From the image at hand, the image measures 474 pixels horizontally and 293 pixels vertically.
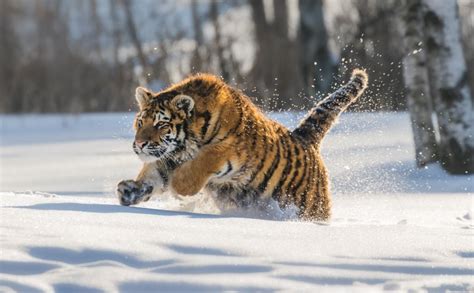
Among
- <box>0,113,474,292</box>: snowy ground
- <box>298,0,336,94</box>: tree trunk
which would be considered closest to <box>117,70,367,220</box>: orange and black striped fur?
<box>0,113,474,292</box>: snowy ground

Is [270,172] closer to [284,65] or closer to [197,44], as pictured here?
[284,65]

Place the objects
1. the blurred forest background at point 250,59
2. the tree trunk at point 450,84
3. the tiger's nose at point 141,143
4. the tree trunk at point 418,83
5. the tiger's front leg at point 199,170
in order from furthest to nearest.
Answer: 1. the blurred forest background at point 250,59
2. the tree trunk at point 418,83
3. the tree trunk at point 450,84
4. the tiger's nose at point 141,143
5. the tiger's front leg at point 199,170

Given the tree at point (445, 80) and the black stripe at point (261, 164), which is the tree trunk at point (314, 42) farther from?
the black stripe at point (261, 164)

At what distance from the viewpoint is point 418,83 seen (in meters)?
10.0

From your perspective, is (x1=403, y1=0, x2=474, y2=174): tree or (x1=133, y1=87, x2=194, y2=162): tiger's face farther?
(x1=403, y1=0, x2=474, y2=174): tree

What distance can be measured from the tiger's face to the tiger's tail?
1.03 metres

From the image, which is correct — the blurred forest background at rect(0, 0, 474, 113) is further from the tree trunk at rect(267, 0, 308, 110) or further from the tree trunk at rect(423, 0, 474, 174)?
the tree trunk at rect(423, 0, 474, 174)

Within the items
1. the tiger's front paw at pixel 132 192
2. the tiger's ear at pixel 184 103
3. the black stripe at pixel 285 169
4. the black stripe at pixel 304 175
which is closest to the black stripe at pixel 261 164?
the black stripe at pixel 285 169

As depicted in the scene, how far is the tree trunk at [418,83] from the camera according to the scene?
9.92 meters

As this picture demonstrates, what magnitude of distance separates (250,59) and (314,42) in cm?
253

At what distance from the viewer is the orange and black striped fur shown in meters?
5.48

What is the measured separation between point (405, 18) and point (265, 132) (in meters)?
4.71

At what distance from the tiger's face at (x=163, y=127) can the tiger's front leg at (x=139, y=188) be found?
0.14 meters

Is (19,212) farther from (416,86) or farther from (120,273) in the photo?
(416,86)
